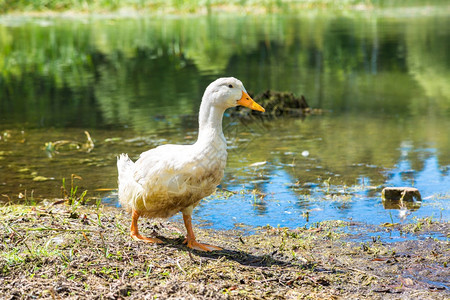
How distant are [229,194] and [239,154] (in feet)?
6.80

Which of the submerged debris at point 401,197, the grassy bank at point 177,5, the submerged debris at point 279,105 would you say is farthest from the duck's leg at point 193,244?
the grassy bank at point 177,5

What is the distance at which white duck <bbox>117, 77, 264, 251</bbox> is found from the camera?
5184 millimetres

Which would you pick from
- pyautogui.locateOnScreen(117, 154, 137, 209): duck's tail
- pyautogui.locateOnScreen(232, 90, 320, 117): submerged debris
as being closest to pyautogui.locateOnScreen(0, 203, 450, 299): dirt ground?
pyautogui.locateOnScreen(117, 154, 137, 209): duck's tail

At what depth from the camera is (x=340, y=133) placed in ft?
34.6

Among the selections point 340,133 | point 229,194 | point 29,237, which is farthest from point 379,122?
point 29,237

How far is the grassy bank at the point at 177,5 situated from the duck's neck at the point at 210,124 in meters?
33.5

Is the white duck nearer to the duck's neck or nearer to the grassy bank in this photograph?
the duck's neck

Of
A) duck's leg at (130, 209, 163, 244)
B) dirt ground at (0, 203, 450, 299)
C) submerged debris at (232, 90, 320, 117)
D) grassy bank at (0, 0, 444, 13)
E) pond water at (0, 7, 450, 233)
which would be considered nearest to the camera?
dirt ground at (0, 203, 450, 299)

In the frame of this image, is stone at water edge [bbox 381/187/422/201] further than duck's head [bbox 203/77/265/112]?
Yes

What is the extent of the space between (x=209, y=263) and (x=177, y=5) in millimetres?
34908

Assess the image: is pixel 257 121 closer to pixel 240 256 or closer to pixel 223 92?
pixel 223 92

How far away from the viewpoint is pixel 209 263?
4961 mm

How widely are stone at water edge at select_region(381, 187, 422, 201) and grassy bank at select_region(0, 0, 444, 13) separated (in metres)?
32.2

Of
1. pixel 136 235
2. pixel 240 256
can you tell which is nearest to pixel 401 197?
pixel 240 256
